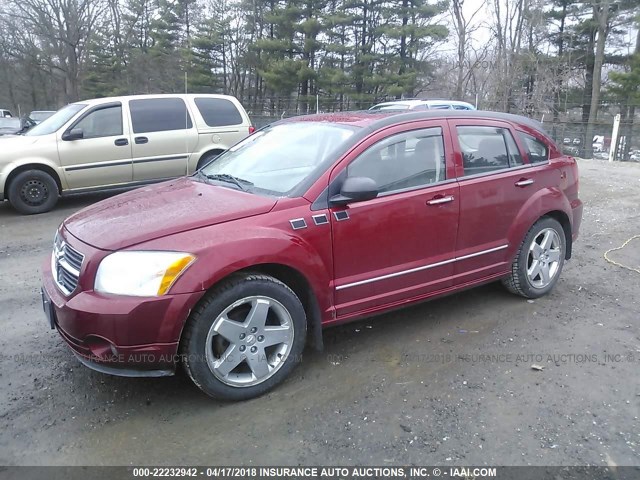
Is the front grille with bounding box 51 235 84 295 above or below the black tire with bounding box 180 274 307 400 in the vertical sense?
above

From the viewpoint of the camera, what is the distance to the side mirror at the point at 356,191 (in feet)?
10.3

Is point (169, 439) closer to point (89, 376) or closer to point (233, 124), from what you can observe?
point (89, 376)

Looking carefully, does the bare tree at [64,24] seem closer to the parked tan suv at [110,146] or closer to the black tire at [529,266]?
the parked tan suv at [110,146]

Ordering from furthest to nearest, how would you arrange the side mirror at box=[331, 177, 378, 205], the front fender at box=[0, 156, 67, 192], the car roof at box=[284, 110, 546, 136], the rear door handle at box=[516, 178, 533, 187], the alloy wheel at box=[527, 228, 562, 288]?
the front fender at box=[0, 156, 67, 192] < the alloy wheel at box=[527, 228, 562, 288] < the rear door handle at box=[516, 178, 533, 187] < the car roof at box=[284, 110, 546, 136] < the side mirror at box=[331, 177, 378, 205]

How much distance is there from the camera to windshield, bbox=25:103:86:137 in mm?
7930

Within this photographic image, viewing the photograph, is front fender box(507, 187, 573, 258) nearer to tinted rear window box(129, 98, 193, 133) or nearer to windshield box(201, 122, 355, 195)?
windshield box(201, 122, 355, 195)

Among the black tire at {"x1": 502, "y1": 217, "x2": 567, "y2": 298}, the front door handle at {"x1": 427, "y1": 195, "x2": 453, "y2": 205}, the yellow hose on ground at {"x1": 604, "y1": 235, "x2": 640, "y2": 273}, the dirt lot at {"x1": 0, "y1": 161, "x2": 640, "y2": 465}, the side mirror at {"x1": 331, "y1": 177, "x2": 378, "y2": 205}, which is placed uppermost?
the side mirror at {"x1": 331, "y1": 177, "x2": 378, "y2": 205}

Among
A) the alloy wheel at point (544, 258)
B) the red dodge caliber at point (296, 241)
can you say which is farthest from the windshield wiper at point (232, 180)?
the alloy wheel at point (544, 258)

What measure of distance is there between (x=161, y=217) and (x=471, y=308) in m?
2.67

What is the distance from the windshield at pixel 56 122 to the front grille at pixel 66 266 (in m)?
5.55

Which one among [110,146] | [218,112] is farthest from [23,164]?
[218,112]

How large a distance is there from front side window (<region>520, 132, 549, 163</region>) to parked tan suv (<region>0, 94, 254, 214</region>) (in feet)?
18.5

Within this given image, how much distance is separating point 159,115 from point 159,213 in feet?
19.5

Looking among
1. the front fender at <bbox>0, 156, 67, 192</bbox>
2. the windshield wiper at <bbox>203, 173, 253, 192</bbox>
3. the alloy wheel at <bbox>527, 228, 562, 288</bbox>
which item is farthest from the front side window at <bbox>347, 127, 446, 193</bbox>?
the front fender at <bbox>0, 156, 67, 192</bbox>
